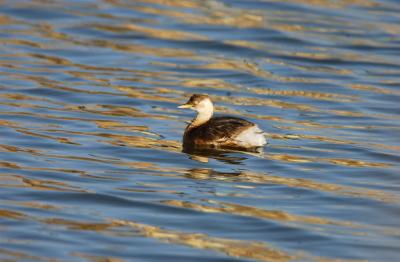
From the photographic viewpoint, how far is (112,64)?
1686 cm

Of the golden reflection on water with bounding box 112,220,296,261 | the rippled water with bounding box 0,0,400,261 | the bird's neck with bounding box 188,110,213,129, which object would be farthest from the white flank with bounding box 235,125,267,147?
the golden reflection on water with bounding box 112,220,296,261

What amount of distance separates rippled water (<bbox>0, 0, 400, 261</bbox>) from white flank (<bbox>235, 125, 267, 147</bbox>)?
0.18 m

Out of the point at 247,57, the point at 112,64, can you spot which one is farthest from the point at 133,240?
the point at 247,57

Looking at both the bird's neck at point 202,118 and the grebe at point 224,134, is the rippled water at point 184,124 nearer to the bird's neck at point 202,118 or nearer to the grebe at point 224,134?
the grebe at point 224,134

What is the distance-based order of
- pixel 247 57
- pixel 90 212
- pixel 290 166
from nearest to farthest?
pixel 90 212
pixel 290 166
pixel 247 57

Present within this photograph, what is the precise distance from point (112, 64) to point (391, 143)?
5.69 m

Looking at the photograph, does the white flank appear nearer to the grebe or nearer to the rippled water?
the grebe

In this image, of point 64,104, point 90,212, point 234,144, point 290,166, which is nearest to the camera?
point 90,212

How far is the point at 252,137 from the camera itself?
12.2m

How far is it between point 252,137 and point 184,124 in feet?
5.91

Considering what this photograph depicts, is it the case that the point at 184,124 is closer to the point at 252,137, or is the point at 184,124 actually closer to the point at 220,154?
the point at 220,154

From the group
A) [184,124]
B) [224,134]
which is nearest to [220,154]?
[224,134]

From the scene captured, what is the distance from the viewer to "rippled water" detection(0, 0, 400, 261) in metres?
8.84

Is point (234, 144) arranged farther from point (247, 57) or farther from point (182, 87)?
point (247, 57)
